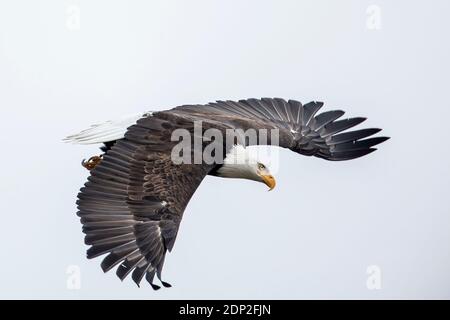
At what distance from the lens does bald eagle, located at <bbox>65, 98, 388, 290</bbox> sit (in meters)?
11.6

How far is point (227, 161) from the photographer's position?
44.2 feet

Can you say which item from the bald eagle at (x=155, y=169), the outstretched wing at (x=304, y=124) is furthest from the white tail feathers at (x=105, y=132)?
the outstretched wing at (x=304, y=124)

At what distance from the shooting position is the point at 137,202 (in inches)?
473

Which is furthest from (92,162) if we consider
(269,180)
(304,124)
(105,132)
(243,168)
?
(304,124)

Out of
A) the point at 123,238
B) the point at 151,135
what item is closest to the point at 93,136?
the point at 151,135

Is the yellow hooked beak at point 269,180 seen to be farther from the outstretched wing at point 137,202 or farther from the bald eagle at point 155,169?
the outstretched wing at point 137,202

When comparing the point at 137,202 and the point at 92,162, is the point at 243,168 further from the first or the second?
the point at 137,202

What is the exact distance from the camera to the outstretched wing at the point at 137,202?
1148cm

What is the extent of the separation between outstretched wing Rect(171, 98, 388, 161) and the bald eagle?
0.04ft

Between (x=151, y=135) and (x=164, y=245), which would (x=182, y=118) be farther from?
(x=164, y=245)

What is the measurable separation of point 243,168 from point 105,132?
1516mm

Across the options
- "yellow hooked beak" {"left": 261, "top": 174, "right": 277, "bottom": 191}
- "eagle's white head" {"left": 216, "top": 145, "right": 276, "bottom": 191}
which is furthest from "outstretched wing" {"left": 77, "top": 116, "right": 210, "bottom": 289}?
"yellow hooked beak" {"left": 261, "top": 174, "right": 277, "bottom": 191}

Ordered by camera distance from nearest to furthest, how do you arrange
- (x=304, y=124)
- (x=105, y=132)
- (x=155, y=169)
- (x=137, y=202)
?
(x=137, y=202)
(x=155, y=169)
(x=105, y=132)
(x=304, y=124)

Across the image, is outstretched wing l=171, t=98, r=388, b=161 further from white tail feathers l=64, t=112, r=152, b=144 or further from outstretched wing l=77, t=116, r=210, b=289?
outstretched wing l=77, t=116, r=210, b=289
